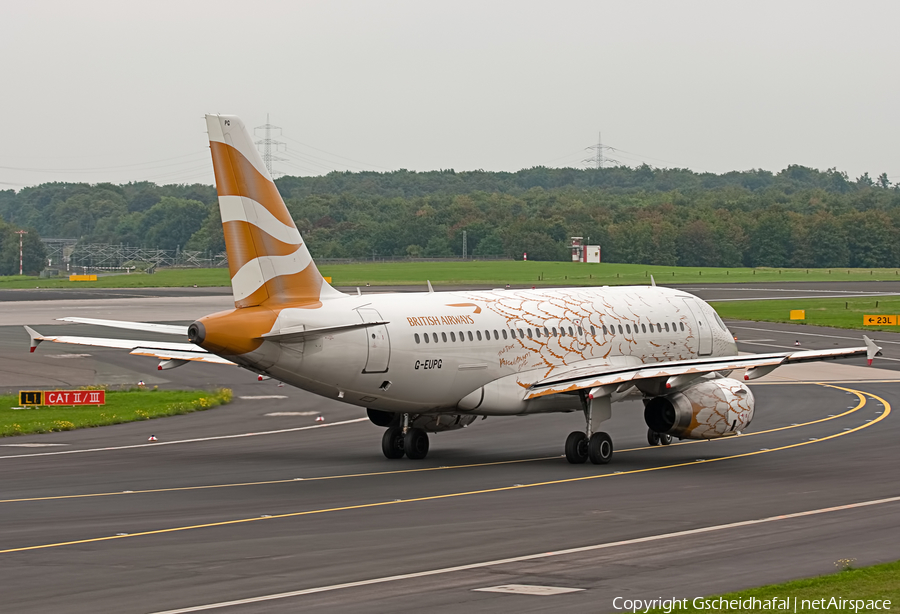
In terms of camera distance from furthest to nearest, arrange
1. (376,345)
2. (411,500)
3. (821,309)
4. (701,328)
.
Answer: (821,309) < (701,328) < (376,345) < (411,500)

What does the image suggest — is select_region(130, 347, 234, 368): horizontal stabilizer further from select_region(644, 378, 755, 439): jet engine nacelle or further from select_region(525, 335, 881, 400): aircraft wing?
select_region(644, 378, 755, 439): jet engine nacelle

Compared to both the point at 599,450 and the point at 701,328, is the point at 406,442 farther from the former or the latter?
the point at 701,328

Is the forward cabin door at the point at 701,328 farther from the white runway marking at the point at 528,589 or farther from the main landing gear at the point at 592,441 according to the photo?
the white runway marking at the point at 528,589

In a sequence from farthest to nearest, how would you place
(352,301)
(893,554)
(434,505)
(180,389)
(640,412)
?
1. (180,389)
2. (640,412)
3. (352,301)
4. (434,505)
5. (893,554)

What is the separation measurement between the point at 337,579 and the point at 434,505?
7868 millimetres

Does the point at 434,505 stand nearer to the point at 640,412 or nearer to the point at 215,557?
the point at 215,557

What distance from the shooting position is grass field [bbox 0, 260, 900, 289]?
156 metres

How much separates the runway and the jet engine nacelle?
979 mm

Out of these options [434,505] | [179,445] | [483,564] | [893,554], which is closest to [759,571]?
[893,554]

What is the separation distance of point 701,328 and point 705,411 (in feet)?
21.6

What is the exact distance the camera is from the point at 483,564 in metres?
21.2
